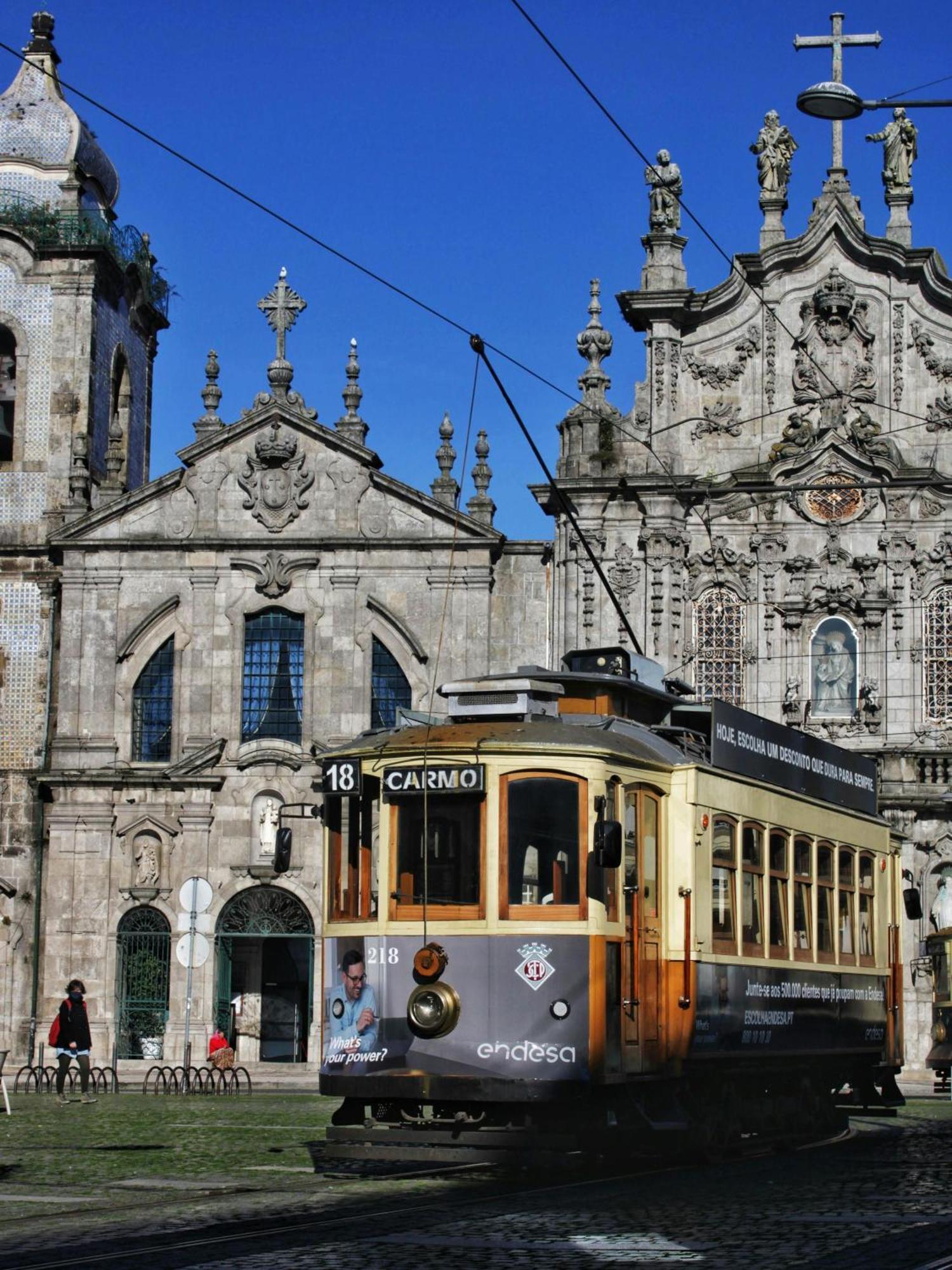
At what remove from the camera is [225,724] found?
37156 millimetres

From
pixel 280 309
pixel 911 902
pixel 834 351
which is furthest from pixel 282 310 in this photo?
pixel 911 902

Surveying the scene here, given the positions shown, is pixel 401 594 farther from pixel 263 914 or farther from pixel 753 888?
pixel 753 888

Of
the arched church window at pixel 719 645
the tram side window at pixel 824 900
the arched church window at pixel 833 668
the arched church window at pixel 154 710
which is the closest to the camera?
the tram side window at pixel 824 900

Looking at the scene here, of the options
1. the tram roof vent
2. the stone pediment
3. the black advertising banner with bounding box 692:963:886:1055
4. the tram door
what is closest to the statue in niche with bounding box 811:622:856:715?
the stone pediment

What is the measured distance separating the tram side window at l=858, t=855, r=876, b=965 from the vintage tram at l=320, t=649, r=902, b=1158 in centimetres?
304

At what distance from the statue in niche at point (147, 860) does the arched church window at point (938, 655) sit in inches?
518

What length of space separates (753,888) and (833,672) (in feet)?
60.4

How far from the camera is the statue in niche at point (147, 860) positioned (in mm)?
36750

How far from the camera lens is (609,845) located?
15141mm

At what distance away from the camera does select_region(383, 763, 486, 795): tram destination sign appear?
15656 mm

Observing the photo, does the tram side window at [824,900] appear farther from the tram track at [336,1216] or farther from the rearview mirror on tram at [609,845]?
the rearview mirror on tram at [609,845]

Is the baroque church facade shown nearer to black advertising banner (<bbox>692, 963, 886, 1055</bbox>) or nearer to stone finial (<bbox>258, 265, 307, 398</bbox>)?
stone finial (<bbox>258, 265, 307, 398</bbox>)

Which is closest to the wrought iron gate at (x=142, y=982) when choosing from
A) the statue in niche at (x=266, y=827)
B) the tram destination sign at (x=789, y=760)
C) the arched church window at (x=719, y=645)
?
the statue in niche at (x=266, y=827)

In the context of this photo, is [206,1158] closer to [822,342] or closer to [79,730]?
[79,730]
